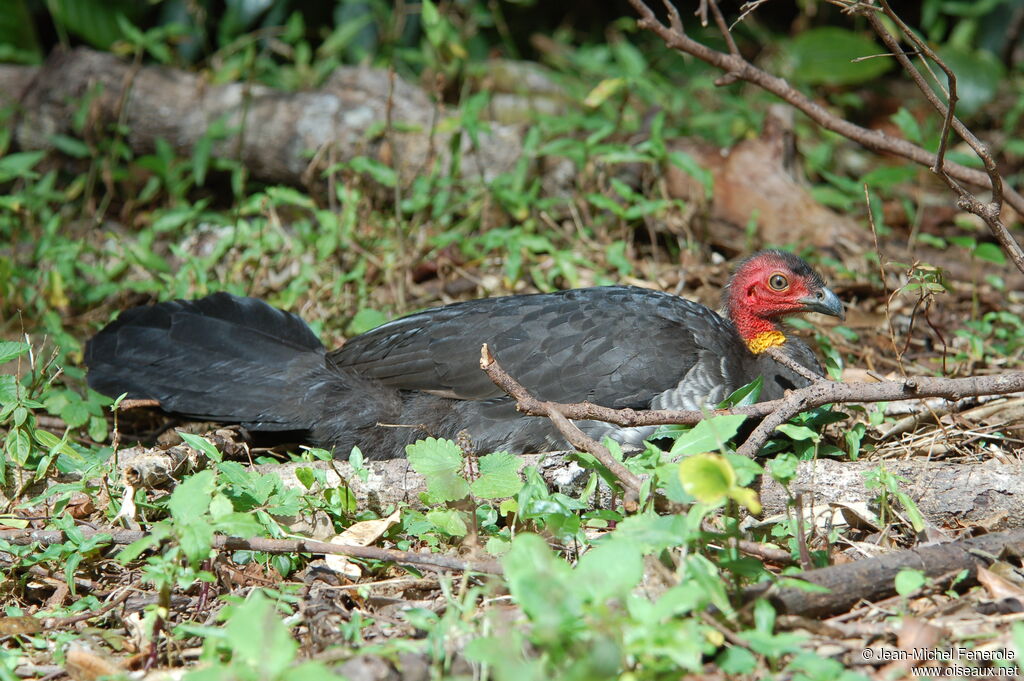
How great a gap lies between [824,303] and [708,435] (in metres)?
1.59

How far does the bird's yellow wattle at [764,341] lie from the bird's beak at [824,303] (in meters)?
0.17

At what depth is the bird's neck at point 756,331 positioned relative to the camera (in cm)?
380

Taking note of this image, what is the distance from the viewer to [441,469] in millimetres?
2439

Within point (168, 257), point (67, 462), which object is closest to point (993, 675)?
point (67, 462)

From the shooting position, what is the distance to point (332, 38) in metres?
6.34

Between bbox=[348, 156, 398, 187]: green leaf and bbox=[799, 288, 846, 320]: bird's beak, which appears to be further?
bbox=[348, 156, 398, 187]: green leaf

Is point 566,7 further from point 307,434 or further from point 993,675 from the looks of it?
point 993,675

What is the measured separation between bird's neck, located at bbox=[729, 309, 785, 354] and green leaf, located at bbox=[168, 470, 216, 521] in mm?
2355

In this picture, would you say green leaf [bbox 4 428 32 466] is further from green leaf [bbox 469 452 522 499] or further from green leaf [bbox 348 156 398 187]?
green leaf [bbox 348 156 398 187]

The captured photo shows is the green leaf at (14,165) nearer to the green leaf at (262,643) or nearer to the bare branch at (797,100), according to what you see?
the bare branch at (797,100)

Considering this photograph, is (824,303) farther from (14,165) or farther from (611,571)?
(14,165)

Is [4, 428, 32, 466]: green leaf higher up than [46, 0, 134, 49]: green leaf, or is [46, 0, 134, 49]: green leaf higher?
[46, 0, 134, 49]: green leaf

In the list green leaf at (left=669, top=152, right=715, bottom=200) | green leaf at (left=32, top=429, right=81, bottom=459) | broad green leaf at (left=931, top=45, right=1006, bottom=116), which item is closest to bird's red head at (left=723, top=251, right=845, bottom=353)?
green leaf at (left=669, top=152, right=715, bottom=200)

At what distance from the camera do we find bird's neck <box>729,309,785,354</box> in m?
3.80
